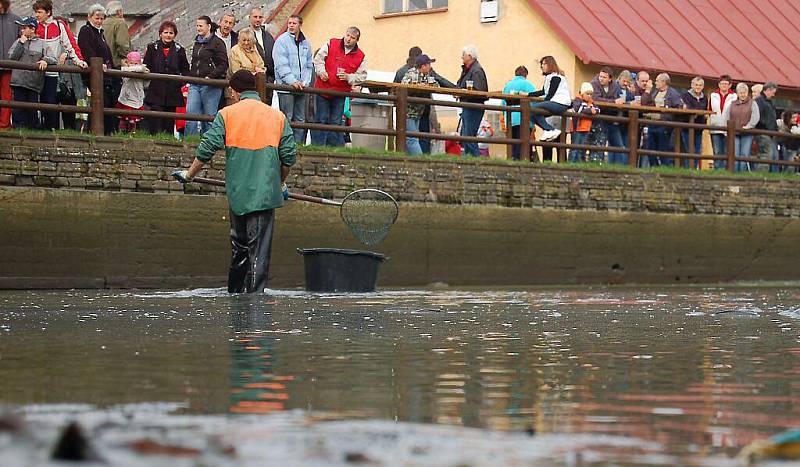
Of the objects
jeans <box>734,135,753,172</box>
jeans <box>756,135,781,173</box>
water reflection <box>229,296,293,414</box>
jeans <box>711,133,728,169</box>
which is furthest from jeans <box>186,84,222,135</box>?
jeans <box>756,135,781,173</box>

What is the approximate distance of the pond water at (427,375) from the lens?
5664 mm

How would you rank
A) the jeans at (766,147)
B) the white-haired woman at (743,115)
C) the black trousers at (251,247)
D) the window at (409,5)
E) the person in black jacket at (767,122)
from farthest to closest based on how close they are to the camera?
the window at (409,5), the jeans at (766,147), the person in black jacket at (767,122), the white-haired woman at (743,115), the black trousers at (251,247)

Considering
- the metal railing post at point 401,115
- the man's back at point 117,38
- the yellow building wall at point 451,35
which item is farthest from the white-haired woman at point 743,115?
the man's back at point 117,38

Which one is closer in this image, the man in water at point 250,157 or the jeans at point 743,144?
the man in water at point 250,157

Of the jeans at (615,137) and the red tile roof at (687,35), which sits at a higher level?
the red tile roof at (687,35)

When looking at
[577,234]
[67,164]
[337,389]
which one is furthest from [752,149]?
[337,389]

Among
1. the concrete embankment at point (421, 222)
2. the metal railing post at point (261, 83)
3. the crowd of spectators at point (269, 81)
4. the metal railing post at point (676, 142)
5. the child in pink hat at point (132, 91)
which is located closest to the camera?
the concrete embankment at point (421, 222)

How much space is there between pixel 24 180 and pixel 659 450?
1514 cm

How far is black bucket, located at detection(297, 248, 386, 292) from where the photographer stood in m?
17.4

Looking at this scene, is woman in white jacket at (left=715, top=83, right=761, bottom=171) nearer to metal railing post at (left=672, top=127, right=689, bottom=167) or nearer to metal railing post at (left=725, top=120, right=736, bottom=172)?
metal railing post at (left=725, top=120, right=736, bottom=172)

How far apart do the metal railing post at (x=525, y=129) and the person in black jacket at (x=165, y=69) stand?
5.26 m

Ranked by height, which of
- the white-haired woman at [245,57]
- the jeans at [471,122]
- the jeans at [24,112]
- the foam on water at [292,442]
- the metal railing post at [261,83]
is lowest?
the foam on water at [292,442]

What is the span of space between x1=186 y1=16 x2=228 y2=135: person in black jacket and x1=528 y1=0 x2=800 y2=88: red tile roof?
11491 mm

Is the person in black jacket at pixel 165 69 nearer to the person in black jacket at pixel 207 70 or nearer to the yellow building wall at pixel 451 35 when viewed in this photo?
the person in black jacket at pixel 207 70
